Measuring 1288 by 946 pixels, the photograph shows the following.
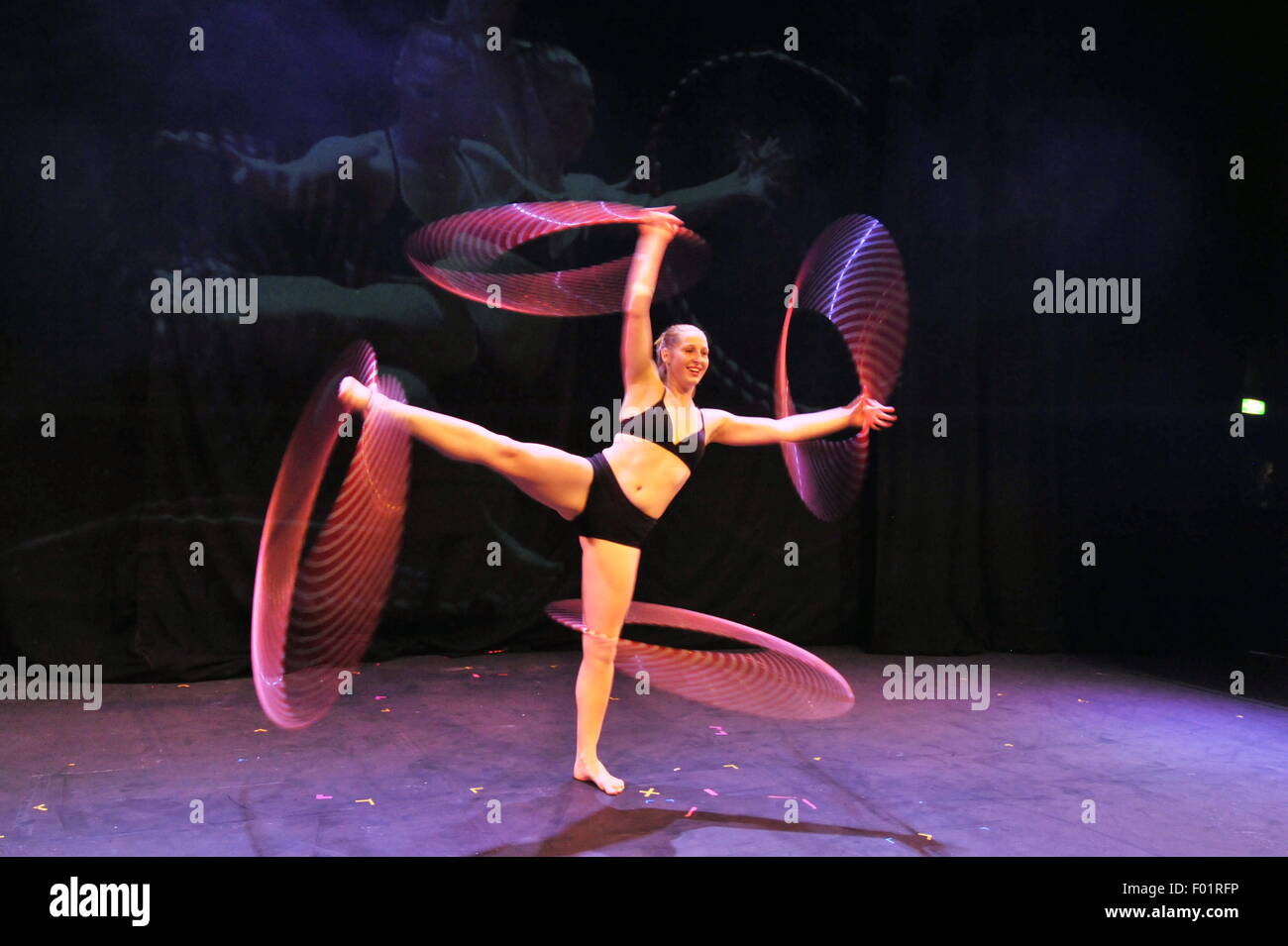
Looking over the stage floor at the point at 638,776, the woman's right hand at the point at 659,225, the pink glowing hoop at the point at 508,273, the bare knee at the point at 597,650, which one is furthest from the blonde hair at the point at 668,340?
the pink glowing hoop at the point at 508,273

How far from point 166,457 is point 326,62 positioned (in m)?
2.61

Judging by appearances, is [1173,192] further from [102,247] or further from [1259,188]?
[102,247]

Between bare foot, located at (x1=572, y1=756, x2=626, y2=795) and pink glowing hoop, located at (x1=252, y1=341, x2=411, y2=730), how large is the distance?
5.29ft

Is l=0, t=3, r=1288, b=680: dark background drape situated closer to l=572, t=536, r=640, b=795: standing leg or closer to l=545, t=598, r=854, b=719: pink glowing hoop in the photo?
l=545, t=598, r=854, b=719: pink glowing hoop

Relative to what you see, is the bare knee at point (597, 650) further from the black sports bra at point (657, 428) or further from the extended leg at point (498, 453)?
the black sports bra at point (657, 428)

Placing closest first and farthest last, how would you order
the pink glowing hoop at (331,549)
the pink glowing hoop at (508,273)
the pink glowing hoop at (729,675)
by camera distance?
the pink glowing hoop at (729,675) < the pink glowing hoop at (331,549) < the pink glowing hoop at (508,273)

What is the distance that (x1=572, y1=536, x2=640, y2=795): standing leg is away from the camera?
13.5ft

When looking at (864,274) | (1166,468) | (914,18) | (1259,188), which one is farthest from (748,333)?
(1259,188)

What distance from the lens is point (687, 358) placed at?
13.7 ft

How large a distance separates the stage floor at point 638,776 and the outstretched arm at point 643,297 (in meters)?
1.63

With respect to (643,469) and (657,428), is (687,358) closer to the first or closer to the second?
(657,428)

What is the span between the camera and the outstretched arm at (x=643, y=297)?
13.2 feet

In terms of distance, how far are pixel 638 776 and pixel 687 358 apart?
173cm

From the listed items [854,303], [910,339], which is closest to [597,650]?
[854,303]
